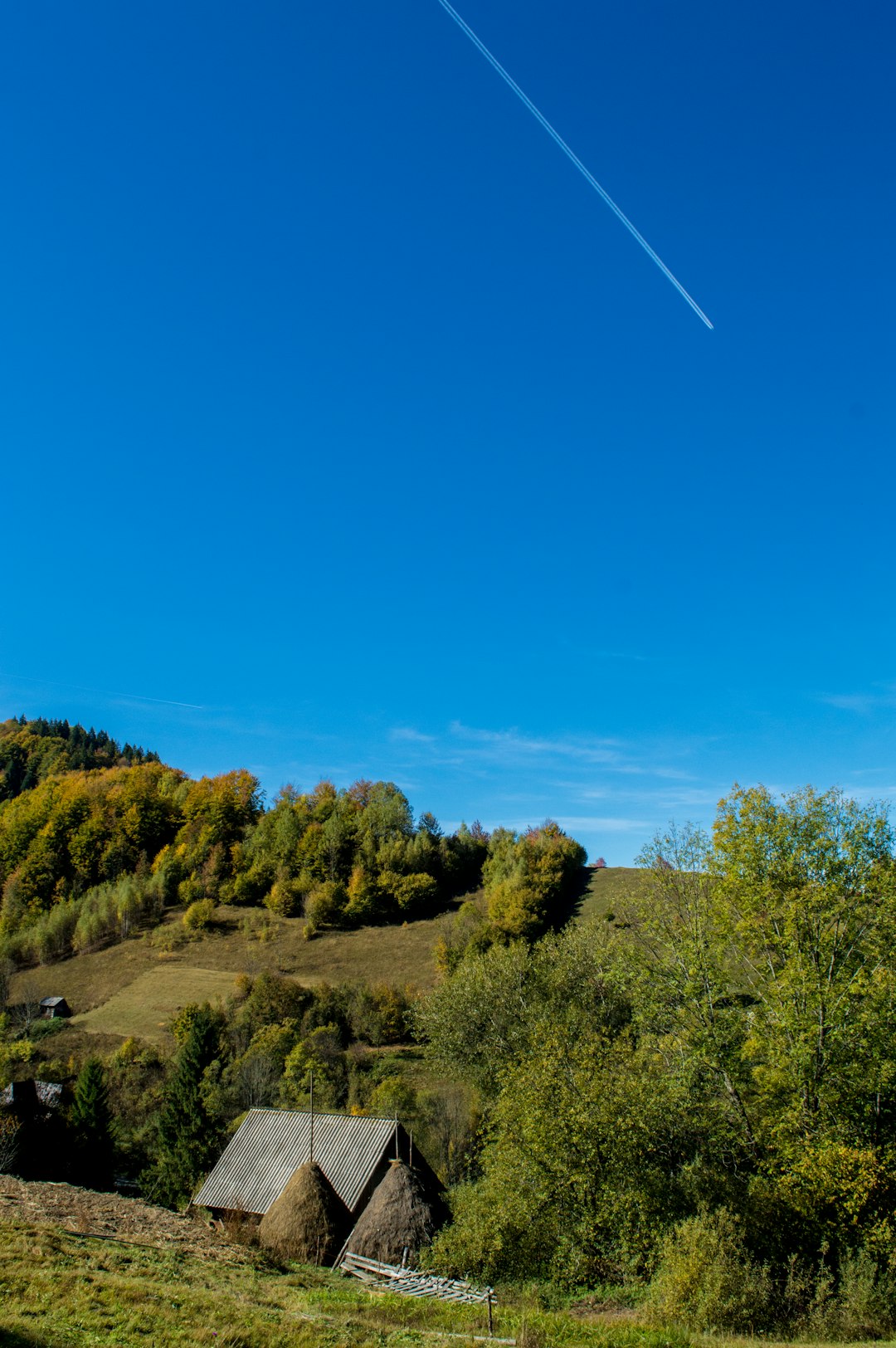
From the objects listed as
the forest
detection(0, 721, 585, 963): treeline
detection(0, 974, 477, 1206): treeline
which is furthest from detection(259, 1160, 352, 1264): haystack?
detection(0, 721, 585, 963): treeline

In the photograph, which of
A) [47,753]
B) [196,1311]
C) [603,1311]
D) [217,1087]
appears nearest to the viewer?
[196,1311]

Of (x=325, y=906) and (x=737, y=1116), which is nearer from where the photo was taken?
(x=737, y=1116)

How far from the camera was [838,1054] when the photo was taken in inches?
805

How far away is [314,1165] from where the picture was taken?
89.2 feet

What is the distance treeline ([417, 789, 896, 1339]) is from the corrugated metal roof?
5.73 metres

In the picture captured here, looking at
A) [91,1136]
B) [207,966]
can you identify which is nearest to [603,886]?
[207,966]

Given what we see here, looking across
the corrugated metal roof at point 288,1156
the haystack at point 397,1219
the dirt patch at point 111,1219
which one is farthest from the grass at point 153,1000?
the haystack at point 397,1219

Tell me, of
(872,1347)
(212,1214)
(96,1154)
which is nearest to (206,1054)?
(96,1154)

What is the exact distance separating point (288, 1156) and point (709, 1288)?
2214 cm

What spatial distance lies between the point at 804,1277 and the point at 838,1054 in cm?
530

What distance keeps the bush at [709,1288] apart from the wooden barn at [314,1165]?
1318 cm

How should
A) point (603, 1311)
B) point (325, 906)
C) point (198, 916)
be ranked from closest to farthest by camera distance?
1. point (603, 1311)
2. point (198, 916)
3. point (325, 906)

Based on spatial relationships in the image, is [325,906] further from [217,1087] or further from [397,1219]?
[397,1219]

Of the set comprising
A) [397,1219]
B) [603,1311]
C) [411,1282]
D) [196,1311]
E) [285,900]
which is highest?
[196,1311]
